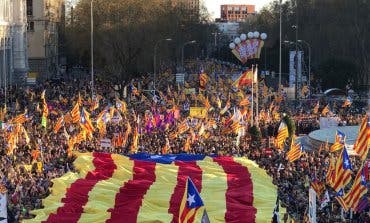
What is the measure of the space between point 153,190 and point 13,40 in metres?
52.5

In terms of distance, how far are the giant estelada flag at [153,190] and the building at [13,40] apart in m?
39.5

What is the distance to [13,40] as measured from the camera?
7112 centimetres

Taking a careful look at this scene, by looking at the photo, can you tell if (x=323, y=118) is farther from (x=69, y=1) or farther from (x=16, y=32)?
(x=69, y=1)

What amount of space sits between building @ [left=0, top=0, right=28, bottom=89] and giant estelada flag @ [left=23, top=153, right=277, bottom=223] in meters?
39.5

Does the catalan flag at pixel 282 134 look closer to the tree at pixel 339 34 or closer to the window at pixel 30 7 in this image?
the tree at pixel 339 34

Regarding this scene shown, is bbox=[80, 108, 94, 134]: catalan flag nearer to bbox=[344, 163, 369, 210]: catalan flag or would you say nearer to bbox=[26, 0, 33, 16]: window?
bbox=[344, 163, 369, 210]: catalan flag

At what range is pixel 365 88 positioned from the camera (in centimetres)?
7050

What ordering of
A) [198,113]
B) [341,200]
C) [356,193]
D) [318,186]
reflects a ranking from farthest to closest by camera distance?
[198,113]
[318,186]
[341,200]
[356,193]

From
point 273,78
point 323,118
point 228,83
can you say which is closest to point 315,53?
point 273,78

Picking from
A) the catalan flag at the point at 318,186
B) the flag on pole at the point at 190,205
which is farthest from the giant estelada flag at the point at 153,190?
the flag on pole at the point at 190,205

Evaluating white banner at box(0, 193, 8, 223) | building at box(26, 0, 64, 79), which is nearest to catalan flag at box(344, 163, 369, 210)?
white banner at box(0, 193, 8, 223)

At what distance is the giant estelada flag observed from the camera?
731 inches

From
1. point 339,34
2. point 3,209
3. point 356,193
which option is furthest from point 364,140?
point 339,34

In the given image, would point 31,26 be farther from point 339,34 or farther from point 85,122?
point 85,122
